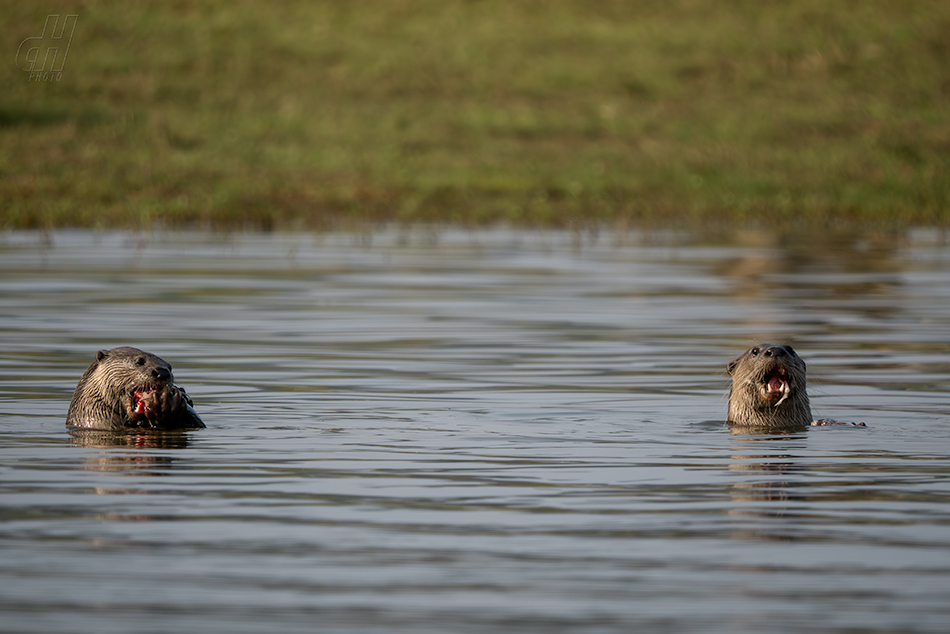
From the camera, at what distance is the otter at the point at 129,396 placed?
11.3 m

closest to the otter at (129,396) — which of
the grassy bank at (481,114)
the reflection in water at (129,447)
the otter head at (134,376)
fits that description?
the otter head at (134,376)

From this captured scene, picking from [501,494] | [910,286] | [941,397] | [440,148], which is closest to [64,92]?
[440,148]

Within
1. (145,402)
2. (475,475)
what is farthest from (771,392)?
(145,402)

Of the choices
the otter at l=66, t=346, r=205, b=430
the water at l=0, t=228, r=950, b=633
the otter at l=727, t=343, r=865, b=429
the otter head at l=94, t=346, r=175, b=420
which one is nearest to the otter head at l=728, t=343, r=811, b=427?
the otter at l=727, t=343, r=865, b=429

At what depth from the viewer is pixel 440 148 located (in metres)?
44.8

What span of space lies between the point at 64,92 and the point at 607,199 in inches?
712

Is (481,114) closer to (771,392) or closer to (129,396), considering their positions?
(771,392)

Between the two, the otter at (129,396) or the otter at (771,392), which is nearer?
the otter at (129,396)

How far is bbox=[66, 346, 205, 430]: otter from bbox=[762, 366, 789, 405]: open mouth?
141 inches

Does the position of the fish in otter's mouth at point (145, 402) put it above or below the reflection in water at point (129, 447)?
above

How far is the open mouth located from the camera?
37.9 feet

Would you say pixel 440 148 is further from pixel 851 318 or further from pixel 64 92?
pixel 851 318

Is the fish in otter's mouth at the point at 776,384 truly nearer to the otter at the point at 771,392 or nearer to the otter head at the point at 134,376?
the otter at the point at 771,392

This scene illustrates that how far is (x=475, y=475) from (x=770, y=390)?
9.00 feet
